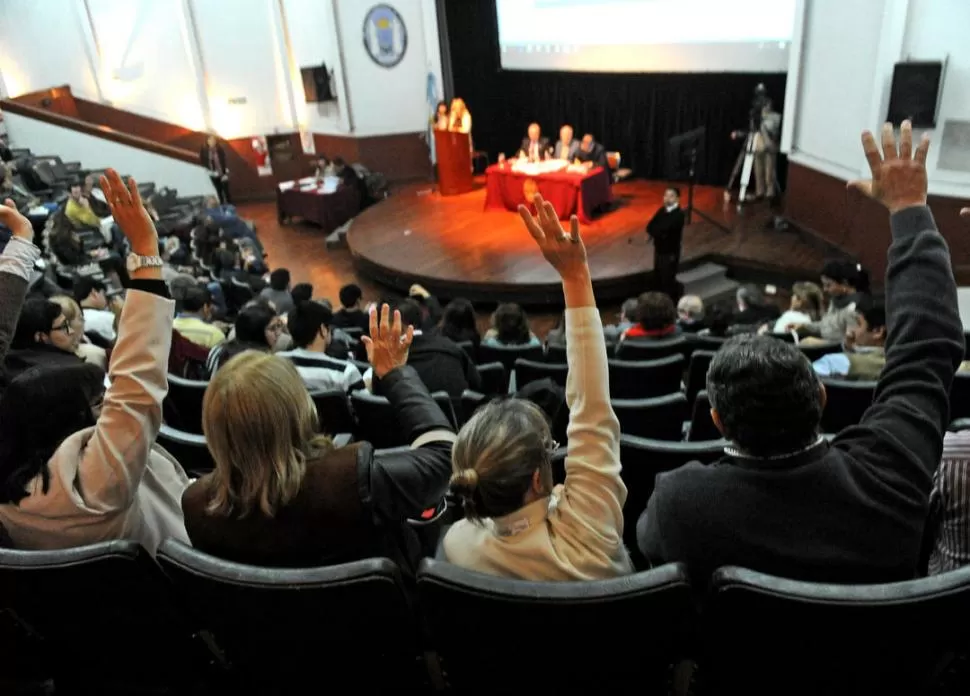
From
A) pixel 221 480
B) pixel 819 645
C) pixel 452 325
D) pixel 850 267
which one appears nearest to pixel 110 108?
pixel 452 325

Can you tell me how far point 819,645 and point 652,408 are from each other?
4.20 feet

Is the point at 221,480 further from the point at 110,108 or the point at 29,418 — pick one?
the point at 110,108

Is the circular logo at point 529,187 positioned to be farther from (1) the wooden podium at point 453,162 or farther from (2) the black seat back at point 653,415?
(2) the black seat back at point 653,415

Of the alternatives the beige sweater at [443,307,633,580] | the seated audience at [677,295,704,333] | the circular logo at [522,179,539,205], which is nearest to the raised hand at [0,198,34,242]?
the beige sweater at [443,307,633,580]

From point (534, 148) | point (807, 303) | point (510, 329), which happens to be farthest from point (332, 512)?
point (534, 148)

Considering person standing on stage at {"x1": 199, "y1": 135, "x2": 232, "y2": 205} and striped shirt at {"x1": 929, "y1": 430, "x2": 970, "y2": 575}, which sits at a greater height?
striped shirt at {"x1": 929, "y1": 430, "x2": 970, "y2": 575}

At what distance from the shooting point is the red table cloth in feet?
32.7

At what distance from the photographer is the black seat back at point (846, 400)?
2.57 meters

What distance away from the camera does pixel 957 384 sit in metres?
2.57

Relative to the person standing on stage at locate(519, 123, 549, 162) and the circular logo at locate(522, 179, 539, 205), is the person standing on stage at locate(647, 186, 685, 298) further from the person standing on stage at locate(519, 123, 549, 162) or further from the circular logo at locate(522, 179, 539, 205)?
the person standing on stage at locate(519, 123, 549, 162)

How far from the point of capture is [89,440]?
160 centimetres

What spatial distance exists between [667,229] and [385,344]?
493cm

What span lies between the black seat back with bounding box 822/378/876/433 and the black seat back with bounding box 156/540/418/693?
1788 mm

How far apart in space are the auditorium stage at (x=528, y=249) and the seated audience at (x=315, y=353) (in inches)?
140
